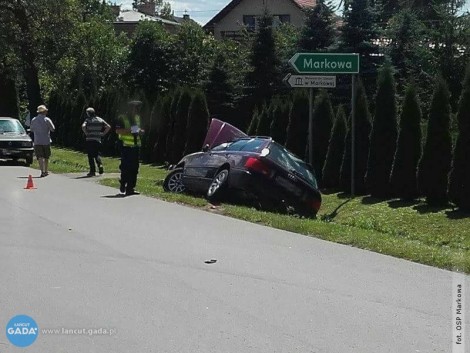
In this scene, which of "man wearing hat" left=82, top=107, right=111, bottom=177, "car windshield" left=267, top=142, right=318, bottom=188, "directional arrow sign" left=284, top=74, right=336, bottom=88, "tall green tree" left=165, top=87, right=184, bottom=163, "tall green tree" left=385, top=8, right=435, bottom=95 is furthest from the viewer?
"tall green tree" left=165, top=87, right=184, bottom=163

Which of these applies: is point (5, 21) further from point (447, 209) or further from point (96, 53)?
point (447, 209)

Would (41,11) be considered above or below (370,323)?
above

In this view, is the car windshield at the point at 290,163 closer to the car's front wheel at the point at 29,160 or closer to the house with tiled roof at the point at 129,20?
the car's front wheel at the point at 29,160

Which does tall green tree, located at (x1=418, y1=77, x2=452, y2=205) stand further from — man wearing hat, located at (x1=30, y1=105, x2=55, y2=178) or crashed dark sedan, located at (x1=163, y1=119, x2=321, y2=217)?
man wearing hat, located at (x1=30, y1=105, x2=55, y2=178)

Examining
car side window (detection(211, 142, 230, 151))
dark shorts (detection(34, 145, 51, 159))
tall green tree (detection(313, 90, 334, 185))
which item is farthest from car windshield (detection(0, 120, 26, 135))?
car side window (detection(211, 142, 230, 151))

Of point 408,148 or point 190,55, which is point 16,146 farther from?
point 190,55

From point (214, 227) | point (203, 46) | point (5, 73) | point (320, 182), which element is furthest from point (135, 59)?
point (214, 227)

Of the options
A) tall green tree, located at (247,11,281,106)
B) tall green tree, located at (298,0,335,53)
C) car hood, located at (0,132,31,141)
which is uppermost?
tall green tree, located at (298,0,335,53)

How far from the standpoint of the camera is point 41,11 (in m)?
39.3

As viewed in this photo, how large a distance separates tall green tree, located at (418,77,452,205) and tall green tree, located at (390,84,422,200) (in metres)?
0.81

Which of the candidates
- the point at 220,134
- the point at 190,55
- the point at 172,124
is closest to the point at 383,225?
the point at 220,134

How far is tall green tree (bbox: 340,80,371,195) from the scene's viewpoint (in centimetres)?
2056

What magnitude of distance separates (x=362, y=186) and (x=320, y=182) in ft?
5.56

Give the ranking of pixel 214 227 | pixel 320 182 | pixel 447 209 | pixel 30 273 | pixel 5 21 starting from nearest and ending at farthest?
1. pixel 30 273
2. pixel 214 227
3. pixel 447 209
4. pixel 320 182
5. pixel 5 21
